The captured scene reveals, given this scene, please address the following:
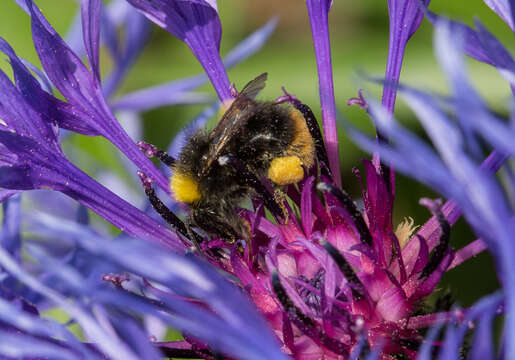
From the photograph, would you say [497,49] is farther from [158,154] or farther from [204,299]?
[158,154]

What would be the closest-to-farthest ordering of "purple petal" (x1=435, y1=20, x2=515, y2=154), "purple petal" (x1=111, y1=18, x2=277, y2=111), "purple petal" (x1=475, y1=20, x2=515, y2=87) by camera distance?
"purple petal" (x1=435, y1=20, x2=515, y2=154)
"purple petal" (x1=475, y1=20, x2=515, y2=87)
"purple petal" (x1=111, y1=18, x2=277, y2=111)

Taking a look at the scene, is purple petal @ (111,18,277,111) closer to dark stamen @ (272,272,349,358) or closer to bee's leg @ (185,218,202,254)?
bee's leg @ (185,218,202,254)

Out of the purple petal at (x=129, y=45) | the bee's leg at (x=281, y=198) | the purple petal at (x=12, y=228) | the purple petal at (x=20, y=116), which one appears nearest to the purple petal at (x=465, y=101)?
the bee's leg at (x=281, y=198)

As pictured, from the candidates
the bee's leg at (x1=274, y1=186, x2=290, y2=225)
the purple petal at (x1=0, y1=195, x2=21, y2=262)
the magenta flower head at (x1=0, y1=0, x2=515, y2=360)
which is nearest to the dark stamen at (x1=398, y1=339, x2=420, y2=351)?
the magenta flower head at (x1=0, y1=0, x2=515, y2=360)

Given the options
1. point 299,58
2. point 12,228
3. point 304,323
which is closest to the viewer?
→ point 304,323

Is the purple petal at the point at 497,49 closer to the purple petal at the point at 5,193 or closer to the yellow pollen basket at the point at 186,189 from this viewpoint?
the yellow pollen basket at the point at 186,189

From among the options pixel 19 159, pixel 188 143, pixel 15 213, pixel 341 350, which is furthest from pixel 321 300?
pixel 15 213

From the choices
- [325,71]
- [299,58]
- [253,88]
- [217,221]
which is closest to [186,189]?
[217,221]
